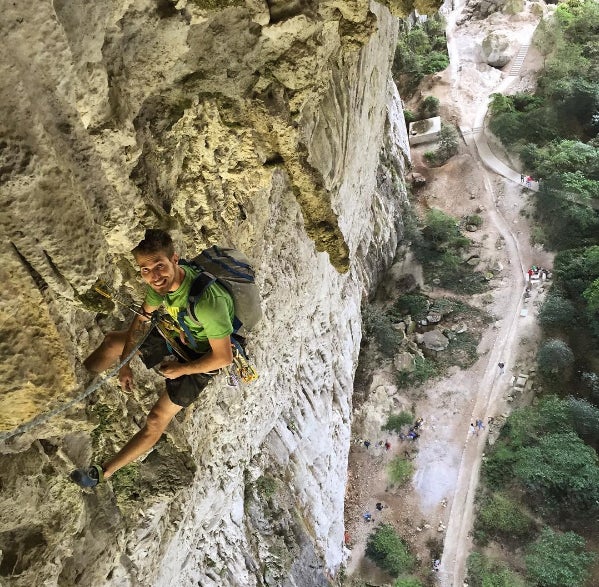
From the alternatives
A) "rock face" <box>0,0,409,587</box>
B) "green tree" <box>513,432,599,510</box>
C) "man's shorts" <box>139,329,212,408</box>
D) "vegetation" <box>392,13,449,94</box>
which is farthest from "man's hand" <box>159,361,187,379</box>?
"vegetation" <box>392,13,449,94</box>

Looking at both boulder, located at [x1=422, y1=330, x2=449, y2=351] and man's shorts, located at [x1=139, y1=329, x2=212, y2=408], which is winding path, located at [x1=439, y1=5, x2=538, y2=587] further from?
man's shorts, located at [x1=139, y1=329, x2=212, y2=408]

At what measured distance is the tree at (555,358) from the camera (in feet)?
53.1

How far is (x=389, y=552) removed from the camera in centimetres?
1375

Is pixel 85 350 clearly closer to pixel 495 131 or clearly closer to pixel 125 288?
pixel 125 288

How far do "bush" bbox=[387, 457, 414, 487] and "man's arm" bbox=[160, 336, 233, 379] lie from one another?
13.3 m

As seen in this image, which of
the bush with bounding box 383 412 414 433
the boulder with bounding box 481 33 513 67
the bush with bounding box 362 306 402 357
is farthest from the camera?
the boulder with bounding box 481 33 513 67

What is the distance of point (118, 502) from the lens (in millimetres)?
4117

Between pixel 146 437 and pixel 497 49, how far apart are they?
1052 inches

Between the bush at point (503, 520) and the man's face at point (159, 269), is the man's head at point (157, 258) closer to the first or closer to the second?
the man's face at point (159, 269)

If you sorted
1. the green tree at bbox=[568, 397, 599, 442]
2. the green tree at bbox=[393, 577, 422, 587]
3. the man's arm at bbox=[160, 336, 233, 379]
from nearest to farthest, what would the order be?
the man's arm at bbox=[160, 336, 233, 379] < the green tree at bbox=[393, 577, 422, 587] < the green tree at bbox=[568, 397, 599, 442]

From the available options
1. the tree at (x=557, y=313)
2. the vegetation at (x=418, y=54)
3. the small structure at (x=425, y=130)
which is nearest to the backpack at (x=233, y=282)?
the tree at (x=557, y=313)

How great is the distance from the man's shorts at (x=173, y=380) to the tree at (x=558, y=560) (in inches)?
507

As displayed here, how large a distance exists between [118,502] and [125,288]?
168cm

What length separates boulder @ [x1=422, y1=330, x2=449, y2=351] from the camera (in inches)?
712
